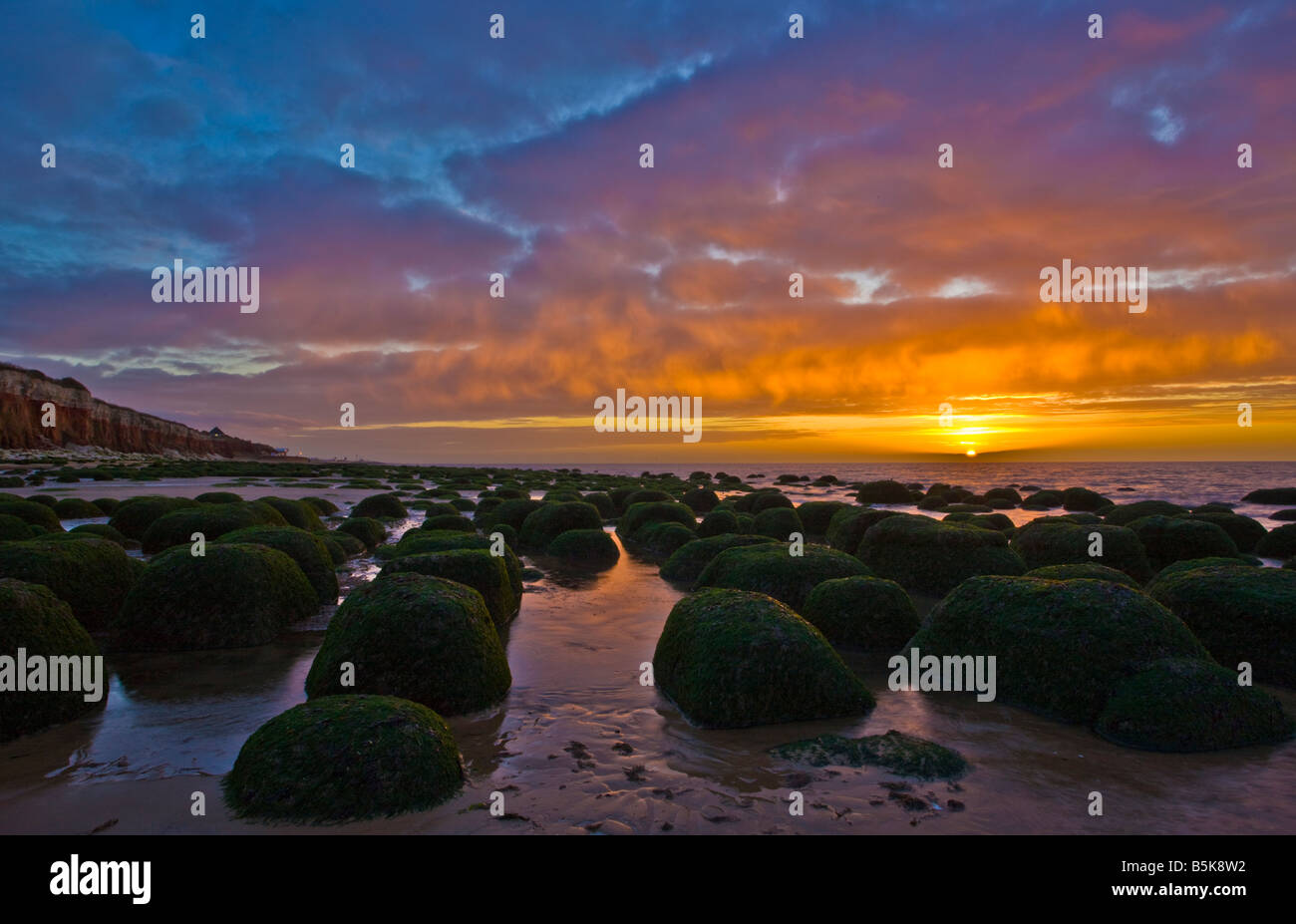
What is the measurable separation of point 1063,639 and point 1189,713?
4.13ft

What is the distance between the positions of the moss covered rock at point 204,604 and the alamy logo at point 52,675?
7.02ft

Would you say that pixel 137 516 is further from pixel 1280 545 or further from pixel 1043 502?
pixel 1043 502

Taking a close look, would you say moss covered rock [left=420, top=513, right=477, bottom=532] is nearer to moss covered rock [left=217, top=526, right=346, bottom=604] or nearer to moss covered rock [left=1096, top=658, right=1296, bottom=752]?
moss covered rock [left=217, top=526, right=346, bottom=604]

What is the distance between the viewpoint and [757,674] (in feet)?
22.9

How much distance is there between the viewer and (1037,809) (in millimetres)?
5078

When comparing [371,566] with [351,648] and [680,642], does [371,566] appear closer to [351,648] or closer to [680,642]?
[351,648]

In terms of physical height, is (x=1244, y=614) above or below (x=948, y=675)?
above

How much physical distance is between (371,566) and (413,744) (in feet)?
37.6

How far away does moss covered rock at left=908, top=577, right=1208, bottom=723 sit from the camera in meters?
7.04

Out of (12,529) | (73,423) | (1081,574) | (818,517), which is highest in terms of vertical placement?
(73,423)

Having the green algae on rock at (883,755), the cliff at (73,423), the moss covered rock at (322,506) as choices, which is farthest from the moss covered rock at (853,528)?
the cliff at (73,423)

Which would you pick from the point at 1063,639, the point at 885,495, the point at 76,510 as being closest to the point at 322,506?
the point at 76,510

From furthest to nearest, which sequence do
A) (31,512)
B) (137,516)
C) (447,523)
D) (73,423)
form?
(73,423) → (447,523) → (137,516) → (31,512)
